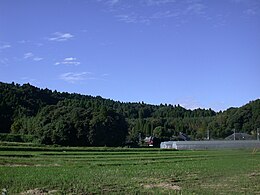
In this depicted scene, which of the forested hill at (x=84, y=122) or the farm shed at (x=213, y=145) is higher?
the forested hill at (x=84, y=122)

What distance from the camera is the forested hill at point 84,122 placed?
11456 cm

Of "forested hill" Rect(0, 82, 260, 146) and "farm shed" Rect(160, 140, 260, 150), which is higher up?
"forested hill" Rect(0, 82, 260, 146)

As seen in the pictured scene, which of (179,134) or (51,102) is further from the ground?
(51,102)

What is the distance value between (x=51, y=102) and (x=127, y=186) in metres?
170

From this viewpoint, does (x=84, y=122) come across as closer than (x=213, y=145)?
No

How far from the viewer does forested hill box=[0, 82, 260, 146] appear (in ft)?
376

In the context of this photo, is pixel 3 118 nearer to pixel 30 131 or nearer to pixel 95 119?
pixel 30 131

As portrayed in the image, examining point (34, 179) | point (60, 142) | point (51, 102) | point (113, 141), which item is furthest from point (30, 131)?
point (34, 179)

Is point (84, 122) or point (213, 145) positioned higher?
point (84, 122)

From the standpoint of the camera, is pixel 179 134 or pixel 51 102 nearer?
pixel 179 134

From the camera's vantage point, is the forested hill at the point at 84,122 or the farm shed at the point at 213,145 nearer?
the farm shed at the point at 213,145

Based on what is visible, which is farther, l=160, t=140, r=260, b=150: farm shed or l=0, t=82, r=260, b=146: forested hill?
l=0, t=82, r=260, b=146: forested hill

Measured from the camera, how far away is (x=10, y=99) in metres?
154

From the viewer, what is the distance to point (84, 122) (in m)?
117
